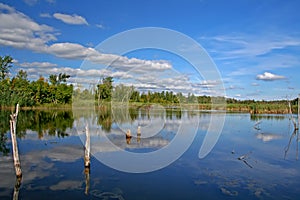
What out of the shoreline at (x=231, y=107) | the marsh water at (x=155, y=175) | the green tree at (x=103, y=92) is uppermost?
the green tree at (x=103, y=92)

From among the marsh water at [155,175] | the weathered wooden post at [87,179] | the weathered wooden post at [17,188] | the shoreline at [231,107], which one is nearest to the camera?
the weathered wooden post at [17,188]

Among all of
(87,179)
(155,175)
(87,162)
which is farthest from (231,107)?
(87,179)

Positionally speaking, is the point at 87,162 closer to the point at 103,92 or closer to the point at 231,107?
the point at 103,92

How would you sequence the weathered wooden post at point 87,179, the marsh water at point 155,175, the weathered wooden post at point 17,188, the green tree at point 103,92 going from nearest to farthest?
the weathered wooden post at point 17,188
the marsh water at point 155,175
the weathered wooden post at point 87,179
the green tree at point 103,92

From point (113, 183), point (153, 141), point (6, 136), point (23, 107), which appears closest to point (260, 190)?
point (113, 183)

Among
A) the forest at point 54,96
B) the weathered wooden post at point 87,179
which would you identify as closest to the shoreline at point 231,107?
the forest at point 54,96

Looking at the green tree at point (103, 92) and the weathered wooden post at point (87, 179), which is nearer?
the weathered wooden post at point (87, 179)

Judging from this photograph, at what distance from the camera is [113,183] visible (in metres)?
8.68

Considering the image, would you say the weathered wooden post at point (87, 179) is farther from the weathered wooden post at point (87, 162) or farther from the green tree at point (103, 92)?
the green tree at point (103, 92)

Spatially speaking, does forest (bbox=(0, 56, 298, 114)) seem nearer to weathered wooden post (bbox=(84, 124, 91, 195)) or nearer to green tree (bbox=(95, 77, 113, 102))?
green tree (bbox=(95, 77, 113, 102))

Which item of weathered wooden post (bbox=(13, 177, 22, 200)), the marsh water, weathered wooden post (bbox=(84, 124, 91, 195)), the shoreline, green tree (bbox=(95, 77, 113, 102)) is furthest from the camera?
the shoreline

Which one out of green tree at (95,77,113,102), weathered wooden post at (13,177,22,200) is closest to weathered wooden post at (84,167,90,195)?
weathered wooden post at (13,177,22,200)

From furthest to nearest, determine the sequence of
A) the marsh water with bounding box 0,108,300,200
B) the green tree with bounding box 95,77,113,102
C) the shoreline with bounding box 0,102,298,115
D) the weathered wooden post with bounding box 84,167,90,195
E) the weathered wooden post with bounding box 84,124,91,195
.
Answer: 1. the shoreline with bounding box 0,102,298,115
2. the green tree with bounding box 95,77,113,102
3. the weathered wooden post with bounding box 84,124,91,195
4. the weathered wooden post with bounding box 84,167,90,195
5. the marsh water with bounding box 0,108,300,200

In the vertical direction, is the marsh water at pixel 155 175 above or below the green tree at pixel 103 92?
below
